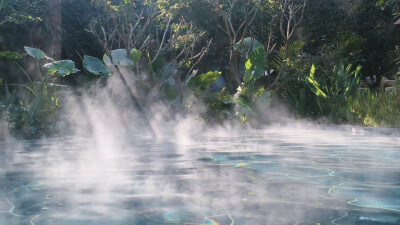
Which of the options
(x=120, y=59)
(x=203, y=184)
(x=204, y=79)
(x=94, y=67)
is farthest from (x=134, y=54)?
(x=203, y=184)

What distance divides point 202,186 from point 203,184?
3.4 inches

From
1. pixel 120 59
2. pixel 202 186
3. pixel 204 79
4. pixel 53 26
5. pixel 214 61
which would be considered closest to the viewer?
pixel 202 186

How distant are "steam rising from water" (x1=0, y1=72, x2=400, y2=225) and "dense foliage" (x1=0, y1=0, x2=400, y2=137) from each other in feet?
11.7

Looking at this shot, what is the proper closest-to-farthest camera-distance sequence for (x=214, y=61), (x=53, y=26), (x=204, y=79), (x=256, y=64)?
(x=256, y=64) → (x=204, y=79) → (x=53, y=26) → (x=214, y=61)

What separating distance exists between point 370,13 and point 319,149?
43.3ft

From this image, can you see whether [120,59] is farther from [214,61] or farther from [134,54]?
[214,61]

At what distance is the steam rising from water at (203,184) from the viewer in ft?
8.36

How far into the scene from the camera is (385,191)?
3201mm

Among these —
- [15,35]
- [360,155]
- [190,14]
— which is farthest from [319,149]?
[15,35]

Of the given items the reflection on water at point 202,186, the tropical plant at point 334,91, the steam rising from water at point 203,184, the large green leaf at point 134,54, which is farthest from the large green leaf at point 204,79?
the reflection on water at point 202,186

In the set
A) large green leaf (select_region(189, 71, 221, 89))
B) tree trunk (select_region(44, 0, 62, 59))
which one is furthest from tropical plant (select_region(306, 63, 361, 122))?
tree trunk (select_region(44, 0, 62, 59))

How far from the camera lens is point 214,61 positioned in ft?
67.2

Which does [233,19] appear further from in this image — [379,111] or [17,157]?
[17,157]

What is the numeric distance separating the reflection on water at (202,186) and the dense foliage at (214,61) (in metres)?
4.18
